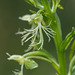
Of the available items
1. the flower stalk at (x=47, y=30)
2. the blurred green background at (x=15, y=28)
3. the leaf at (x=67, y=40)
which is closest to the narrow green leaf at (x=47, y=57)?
the flower stalk at (x=47, y=30)

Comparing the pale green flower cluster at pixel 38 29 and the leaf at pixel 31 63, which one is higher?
the pale green flower cluster at pixel 38 29

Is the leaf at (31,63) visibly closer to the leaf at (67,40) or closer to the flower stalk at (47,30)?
the flower stalk at (47,30)

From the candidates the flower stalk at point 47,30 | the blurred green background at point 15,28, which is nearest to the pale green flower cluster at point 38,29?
the flower stalk at point 47,30

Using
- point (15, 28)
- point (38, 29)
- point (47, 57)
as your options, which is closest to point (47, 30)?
point (38, 29)

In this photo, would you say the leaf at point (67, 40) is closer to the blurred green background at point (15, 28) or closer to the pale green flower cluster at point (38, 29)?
the pale green flower cluster at point (38, 29)

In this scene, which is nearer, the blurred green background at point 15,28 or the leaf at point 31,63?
the leaf at point 31,63

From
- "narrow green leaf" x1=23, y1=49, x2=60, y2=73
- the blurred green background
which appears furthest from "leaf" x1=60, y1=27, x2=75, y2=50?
the blurred green background

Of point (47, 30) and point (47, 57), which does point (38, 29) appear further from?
point (47, 57)

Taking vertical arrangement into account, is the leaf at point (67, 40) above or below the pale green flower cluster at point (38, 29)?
below

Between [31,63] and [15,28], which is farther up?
[15,28]

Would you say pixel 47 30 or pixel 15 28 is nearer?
pixel 47 30
